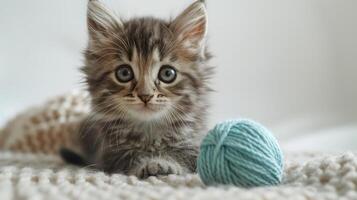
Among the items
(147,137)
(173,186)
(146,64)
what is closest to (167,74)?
(146,64)

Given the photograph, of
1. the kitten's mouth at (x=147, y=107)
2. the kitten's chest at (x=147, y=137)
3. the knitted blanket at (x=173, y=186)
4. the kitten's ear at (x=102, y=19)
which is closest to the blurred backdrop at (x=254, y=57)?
the kitten's ear at (x=102, y=19)

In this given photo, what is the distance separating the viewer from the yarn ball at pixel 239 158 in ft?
3.32

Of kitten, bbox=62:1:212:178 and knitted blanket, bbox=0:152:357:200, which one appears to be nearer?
knitted blanket, bbox=0:152:357:200

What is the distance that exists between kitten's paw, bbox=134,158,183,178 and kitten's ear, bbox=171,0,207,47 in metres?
0.38

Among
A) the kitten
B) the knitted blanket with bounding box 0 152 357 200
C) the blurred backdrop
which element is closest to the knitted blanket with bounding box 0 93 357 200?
the knitted blanket with bounding box 0 152 357 200

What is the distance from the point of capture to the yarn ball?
1012 millimetres

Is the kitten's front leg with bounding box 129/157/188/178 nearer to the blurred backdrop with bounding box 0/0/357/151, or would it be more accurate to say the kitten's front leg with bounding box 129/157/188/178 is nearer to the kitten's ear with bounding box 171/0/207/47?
the kitten's ear with bounding box 171/0/207/47

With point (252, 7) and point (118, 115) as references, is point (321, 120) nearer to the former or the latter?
point (252, 7)

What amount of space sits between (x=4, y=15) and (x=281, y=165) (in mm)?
1826

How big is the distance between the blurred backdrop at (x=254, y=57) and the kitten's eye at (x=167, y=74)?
1118mm

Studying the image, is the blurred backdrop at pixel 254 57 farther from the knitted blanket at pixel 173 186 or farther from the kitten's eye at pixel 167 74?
the knitted blanket at pixel 173 186

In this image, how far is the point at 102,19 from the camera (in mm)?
1436

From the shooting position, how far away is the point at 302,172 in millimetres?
1078

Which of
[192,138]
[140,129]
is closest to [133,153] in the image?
[140,129]
